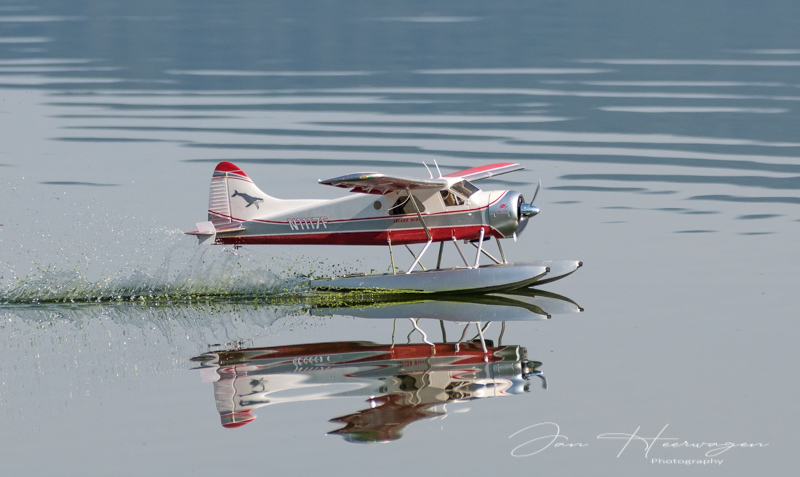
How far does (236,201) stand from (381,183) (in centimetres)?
321

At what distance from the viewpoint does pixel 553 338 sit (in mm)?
15977

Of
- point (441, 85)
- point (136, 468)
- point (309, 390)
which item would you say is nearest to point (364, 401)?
point (309, 390)

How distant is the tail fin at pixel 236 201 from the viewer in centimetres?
2042

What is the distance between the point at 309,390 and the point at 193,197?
13.4 meters

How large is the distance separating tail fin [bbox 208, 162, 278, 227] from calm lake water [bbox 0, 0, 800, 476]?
72 cm

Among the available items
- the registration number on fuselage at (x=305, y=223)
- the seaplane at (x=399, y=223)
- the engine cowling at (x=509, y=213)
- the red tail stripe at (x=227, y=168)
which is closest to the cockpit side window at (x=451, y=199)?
the seaplane at (x=399, y=223)

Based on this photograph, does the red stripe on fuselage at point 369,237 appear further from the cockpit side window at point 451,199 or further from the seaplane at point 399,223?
the cockpit side window at point 451,199

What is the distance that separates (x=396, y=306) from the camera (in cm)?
1852

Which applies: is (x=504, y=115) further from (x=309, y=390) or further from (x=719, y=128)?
(x=309, y=390)

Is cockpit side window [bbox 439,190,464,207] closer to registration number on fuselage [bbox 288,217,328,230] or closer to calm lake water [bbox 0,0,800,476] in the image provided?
calm lake water [bbox 0,0,800,476]

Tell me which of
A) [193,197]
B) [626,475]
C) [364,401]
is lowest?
[626,475]

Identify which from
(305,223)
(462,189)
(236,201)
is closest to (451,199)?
(462,189)

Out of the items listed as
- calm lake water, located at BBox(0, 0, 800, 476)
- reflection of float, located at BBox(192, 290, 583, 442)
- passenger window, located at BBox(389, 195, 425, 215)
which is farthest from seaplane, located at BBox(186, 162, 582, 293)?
reflection of float, located at BBox(192, 290, 583, 442)

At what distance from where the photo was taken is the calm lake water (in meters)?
11.8
